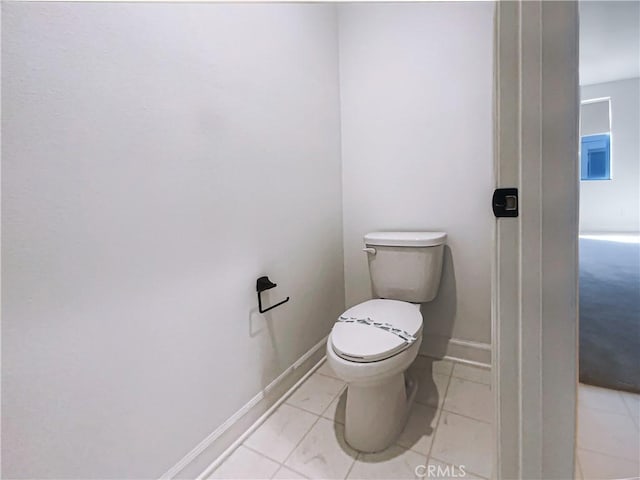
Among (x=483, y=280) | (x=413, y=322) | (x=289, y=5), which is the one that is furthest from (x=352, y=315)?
(x=289, y=5)

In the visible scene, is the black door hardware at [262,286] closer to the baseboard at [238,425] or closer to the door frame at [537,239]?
the baseboard at [238,425]

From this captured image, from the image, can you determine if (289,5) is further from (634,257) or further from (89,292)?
(634,257)

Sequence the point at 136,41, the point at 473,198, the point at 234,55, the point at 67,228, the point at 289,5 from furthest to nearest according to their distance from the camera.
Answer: the point at 473,198 < the point at 289,5 < the point at 234,55 < the point at 136,41 < the point at 67,228

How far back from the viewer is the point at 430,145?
1582 mm

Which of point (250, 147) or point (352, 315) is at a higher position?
point (250, 147)

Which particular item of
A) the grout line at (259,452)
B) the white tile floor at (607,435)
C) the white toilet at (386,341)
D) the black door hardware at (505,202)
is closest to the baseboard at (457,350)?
the white toilet at (386,341)

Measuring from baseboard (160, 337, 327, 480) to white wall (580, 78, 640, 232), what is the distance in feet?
13.0

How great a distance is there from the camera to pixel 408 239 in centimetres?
146

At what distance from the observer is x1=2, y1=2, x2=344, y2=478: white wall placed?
634 millimetres

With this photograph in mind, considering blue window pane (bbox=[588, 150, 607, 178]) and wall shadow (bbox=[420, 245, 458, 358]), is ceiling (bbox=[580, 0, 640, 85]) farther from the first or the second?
wall shadow (bbox=[420, 245, 458, 358])

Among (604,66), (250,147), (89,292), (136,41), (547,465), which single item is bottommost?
(547,465)

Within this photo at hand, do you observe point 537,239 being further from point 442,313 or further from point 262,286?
point 442,313

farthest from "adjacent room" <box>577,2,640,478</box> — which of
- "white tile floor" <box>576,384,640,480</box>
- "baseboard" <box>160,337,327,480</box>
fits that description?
"baseboard" <box>160,337,327,480</box>

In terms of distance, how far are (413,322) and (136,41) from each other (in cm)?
134
